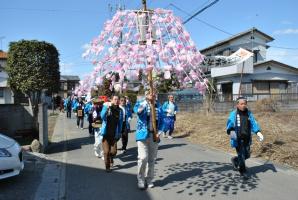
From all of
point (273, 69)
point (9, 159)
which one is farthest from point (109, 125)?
point (273, 69)

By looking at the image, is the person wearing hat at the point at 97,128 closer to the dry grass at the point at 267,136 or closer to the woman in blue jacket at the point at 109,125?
the woman in blue jacket at the point at 109,125

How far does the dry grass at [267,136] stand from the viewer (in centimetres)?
991

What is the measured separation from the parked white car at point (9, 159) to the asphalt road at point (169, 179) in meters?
0.29

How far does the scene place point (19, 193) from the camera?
668 centimetres

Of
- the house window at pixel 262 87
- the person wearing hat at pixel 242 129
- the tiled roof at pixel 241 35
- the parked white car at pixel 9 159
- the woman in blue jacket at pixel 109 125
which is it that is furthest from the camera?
the tiled roof at pixel 241 35

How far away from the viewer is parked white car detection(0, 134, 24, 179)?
22.7ft

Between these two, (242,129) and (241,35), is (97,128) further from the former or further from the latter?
(241,35)

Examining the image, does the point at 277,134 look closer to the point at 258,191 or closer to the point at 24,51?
the point at 258,191

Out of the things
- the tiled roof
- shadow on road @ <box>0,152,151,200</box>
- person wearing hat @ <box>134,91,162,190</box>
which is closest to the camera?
shadow on road @ <box>0,152,151,200</box>

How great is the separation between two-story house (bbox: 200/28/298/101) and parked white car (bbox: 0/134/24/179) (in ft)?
74.6

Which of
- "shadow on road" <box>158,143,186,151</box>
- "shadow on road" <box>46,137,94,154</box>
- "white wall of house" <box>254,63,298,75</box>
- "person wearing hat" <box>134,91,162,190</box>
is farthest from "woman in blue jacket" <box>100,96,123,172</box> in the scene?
"white wall of house" <box>254,63,298,75</box>

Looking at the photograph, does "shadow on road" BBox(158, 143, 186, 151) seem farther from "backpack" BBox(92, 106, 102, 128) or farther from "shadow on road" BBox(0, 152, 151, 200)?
"shadow on road" BBox(0, 152, 151, 200)

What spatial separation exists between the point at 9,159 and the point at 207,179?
387 cm

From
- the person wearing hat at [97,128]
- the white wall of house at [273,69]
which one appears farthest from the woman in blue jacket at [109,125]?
the white wall of house at [273,69]
